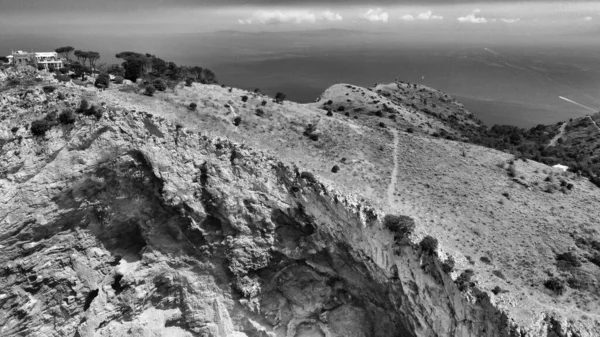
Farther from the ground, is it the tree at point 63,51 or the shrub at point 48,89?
the tree at point 63,51

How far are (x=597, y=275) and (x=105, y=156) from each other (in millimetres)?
39897

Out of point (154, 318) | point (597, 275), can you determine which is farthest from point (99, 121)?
point (597, 275)

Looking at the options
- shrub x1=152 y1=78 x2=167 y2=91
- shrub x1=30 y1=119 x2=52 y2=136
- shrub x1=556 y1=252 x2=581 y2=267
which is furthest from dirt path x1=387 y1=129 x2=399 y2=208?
shrub x1=30 y1=119 x2=52 y2=136

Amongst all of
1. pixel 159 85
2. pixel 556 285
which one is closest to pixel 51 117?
pixel 159 85

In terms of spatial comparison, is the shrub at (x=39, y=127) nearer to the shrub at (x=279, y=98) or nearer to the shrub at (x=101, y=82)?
the shrub at (x=101, y=82)

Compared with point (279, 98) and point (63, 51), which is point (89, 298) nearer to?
point (279, 98)

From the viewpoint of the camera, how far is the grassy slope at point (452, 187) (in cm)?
2750

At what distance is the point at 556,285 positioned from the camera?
25.9 meters

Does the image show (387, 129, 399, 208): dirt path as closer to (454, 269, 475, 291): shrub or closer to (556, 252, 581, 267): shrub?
(454, 269, 475, 291): shrub

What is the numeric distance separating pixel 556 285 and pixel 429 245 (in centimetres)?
927

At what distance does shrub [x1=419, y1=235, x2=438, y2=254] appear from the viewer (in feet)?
90.2

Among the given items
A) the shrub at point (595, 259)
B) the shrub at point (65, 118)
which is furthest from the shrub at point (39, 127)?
the shrub at point (595, 259)

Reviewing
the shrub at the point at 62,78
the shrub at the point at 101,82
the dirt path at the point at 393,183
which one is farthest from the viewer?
the shrub at the point at 101,82

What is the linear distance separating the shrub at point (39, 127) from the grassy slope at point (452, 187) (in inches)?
184
